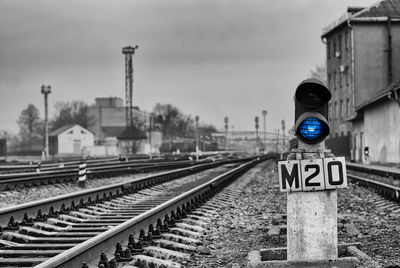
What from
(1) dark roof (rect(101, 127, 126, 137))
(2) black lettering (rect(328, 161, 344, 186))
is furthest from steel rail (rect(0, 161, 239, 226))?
(1) dark roof (rect(101, 127, 126, 137))

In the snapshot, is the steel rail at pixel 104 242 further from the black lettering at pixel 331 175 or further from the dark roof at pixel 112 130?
the dark roof at pixel 112 130

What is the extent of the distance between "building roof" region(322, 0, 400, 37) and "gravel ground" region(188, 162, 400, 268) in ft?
136

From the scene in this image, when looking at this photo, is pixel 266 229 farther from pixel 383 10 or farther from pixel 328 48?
pixel 328 48

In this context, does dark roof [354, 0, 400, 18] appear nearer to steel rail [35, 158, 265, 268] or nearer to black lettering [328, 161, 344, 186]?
steel rail [35, 158, 265, 268]

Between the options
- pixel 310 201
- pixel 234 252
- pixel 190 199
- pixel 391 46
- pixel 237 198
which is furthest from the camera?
pixel 391 46

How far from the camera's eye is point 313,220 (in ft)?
16.7

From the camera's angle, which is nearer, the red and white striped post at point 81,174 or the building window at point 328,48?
the red and white striped post at point 81,174

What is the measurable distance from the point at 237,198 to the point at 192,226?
6.41 m

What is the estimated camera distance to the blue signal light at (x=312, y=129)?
5059mm

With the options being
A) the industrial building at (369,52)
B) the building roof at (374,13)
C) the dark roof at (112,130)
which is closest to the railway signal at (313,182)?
the industrial building at (369,52)

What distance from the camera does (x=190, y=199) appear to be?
12.9 meters

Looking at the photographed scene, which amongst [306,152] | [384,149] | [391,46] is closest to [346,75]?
[391,46]

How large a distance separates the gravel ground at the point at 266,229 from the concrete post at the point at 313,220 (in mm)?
666

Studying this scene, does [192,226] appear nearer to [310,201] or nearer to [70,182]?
[310,201]
